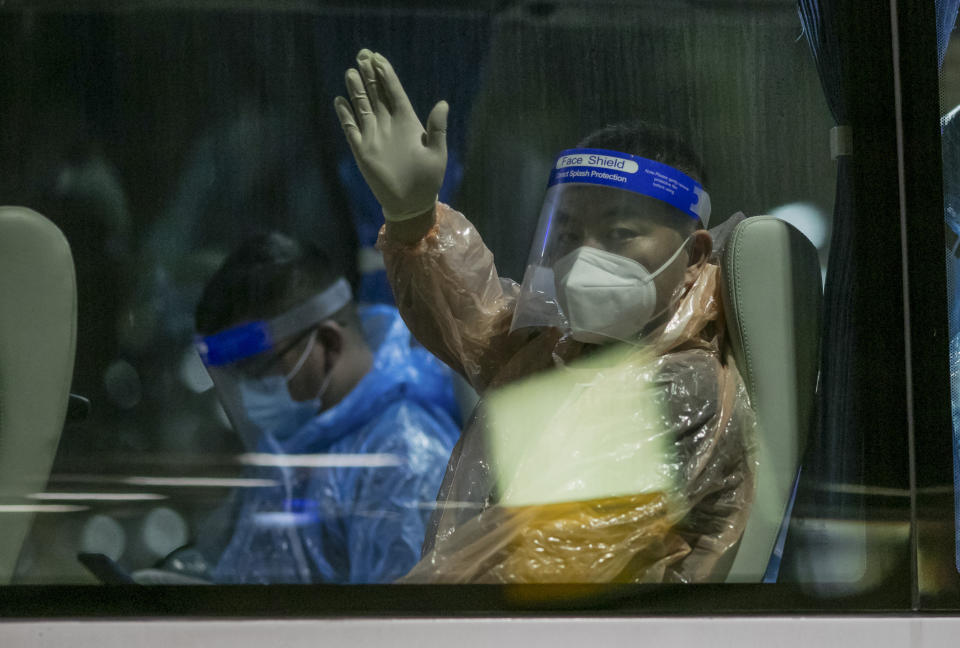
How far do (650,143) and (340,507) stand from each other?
0.81 m

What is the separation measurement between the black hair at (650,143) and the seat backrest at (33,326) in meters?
0.86

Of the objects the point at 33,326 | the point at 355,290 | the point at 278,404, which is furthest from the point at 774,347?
the point at 33,326

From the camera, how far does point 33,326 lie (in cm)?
171

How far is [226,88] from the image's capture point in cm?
169

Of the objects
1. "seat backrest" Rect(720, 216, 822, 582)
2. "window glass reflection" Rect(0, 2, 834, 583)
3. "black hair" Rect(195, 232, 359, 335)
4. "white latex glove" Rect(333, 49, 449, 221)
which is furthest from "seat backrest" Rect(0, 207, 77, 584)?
"seat backrest" Rect(720, 216, 822, 582)

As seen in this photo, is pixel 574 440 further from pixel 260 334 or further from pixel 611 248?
pixel 260 334

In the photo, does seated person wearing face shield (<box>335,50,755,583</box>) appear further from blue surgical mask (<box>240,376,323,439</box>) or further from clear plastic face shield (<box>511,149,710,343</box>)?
blue surgical mask (<box>240,376,323,439</box>)

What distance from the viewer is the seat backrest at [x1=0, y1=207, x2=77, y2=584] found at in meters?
1.68

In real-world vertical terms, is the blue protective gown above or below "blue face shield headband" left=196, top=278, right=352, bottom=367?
below

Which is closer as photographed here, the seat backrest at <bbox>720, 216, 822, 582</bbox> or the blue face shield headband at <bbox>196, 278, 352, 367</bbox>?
the blue face shield headband at <bbox>196, 278, 352, 367</bbox>

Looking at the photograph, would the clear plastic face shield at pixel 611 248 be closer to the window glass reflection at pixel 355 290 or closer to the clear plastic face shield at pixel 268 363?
the window glass reflection at pixel 355 290

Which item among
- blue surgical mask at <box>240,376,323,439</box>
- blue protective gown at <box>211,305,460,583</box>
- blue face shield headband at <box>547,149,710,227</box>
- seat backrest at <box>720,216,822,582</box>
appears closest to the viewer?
blue protective gown at <box>211,305,460,583</box>

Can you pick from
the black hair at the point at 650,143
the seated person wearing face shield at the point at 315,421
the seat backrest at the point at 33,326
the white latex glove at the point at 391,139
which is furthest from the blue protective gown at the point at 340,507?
the black hair at the point at 650,143

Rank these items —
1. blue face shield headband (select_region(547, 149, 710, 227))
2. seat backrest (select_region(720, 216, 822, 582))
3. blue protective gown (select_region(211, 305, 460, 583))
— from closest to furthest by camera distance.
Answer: blue protective gown (select_region(211, 305, 460, 583))
seat backrest (select_region(720, 216, 822, 582))
blue face shield headband (select_region(547, 149, 710, 227))
